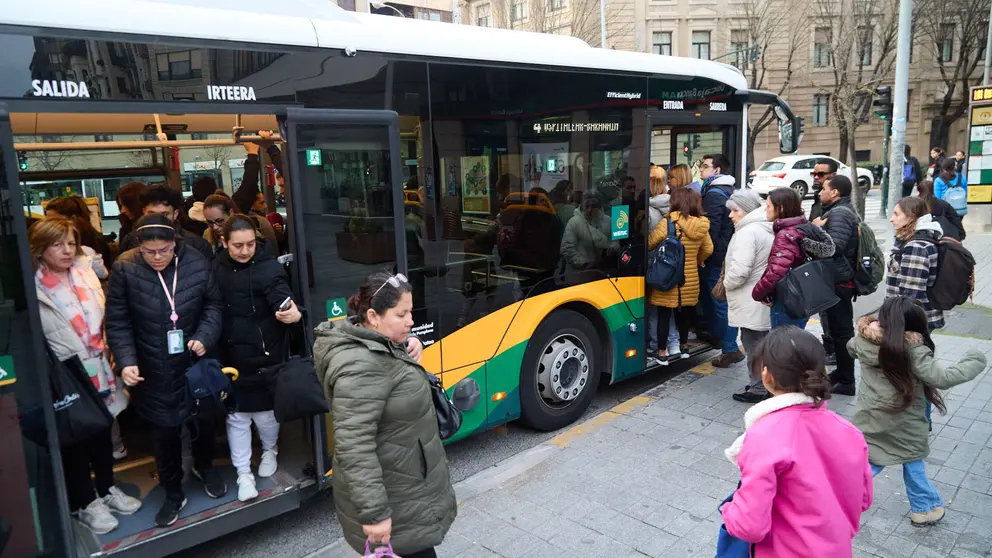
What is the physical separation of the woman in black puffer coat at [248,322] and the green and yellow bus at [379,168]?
0.50ft

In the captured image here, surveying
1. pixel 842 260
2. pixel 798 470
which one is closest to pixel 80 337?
pixel 798 470

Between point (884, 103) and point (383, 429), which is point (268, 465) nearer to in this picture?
point (383, 429)

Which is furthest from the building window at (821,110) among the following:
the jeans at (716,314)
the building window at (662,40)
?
the jeans at (716,314)

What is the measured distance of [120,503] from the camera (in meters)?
4.13

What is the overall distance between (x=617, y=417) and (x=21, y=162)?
18.7ft

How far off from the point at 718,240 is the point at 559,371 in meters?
2.40

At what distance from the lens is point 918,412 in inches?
154

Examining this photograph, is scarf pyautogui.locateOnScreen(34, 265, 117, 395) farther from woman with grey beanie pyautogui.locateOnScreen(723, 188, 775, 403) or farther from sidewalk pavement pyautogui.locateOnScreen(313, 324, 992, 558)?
woman with grey beanie pyautogui.locateOnScreen(723, 188, 775, 403)

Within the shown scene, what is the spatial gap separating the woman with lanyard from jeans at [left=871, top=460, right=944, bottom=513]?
3842 mm

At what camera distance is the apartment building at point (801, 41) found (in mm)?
32688

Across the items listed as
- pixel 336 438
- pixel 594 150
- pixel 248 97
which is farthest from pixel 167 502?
pixel 594 150

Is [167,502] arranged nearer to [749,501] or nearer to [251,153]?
[749,501]

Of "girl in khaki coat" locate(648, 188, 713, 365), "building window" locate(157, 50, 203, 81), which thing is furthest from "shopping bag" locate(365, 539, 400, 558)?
"girl in khaki coat" locate(648, 188, 713, 365)

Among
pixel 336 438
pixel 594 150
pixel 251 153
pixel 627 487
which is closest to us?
pixel 336 438
